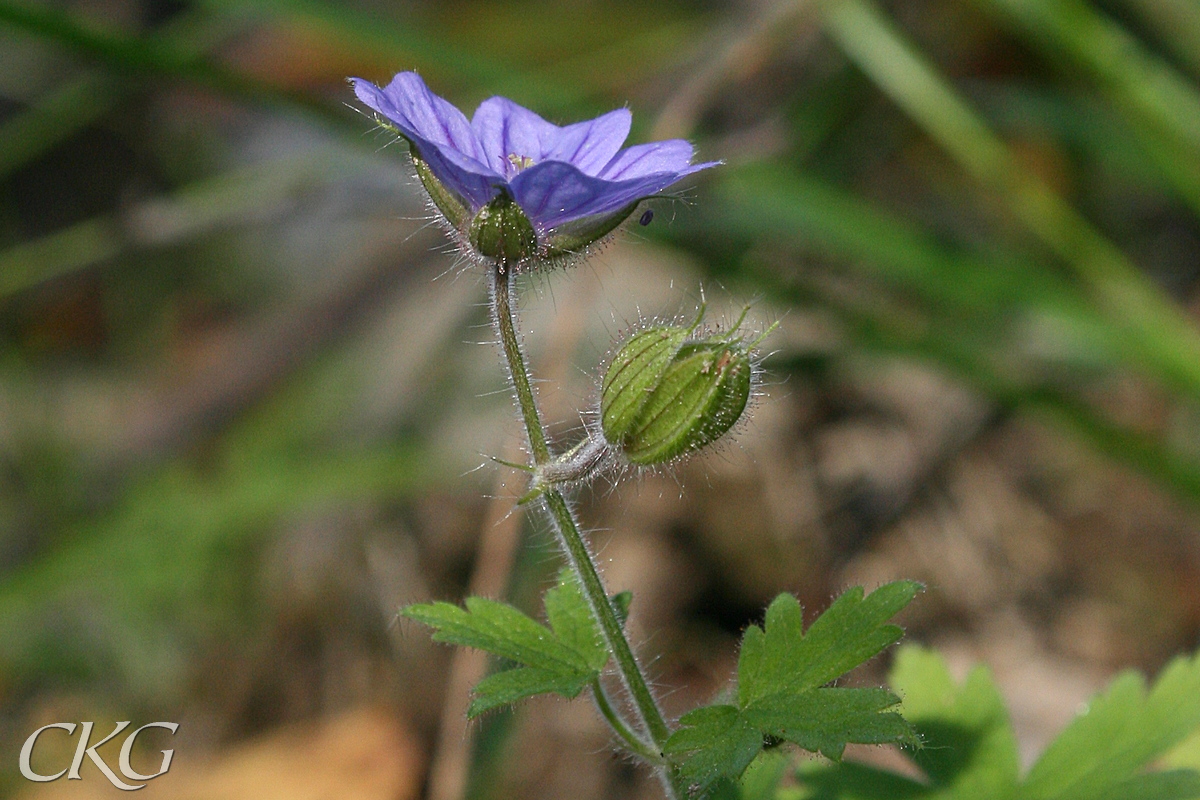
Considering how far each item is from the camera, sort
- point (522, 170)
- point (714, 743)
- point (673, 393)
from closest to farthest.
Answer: point (714, 743)
point (673, 393)
point (522, 170)

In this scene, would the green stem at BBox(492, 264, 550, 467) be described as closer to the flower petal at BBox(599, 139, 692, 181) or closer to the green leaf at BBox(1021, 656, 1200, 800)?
the flower petal at BBox(599, 139, 692, 181)

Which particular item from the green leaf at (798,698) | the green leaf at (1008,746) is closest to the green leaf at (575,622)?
the green leaf at (798,698)

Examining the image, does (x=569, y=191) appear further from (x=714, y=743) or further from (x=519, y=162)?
(x=714, y=743)

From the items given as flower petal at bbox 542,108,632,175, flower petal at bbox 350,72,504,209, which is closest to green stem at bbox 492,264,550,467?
flower petal at bbox 350,72,504,209

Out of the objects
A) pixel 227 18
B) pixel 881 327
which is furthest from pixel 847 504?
pixel 227 18

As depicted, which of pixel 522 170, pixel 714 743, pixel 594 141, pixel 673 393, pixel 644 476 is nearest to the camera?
pixel 714 743

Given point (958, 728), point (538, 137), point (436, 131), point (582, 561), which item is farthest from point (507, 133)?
point (958, 728)

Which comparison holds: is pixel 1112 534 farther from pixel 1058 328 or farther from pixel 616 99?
pixel 616 99

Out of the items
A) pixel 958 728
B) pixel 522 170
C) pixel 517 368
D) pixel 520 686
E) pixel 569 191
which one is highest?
pixel 522 170
